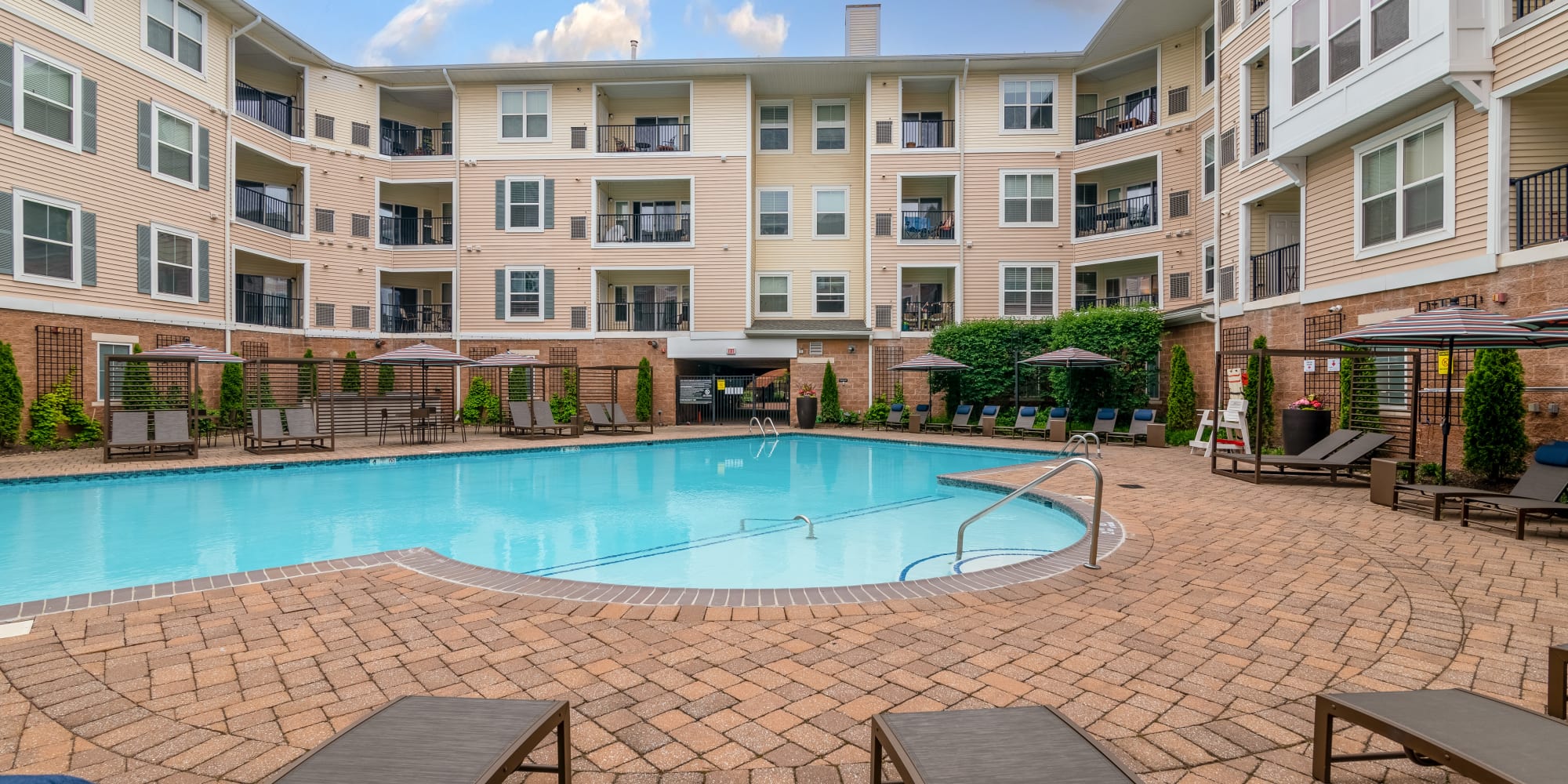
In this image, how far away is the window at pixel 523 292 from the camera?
22.4 m

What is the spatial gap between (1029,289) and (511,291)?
666 inches

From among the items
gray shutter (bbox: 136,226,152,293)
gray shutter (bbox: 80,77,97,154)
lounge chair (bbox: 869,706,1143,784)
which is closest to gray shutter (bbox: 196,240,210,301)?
gray shutter (bbox: 136,226,152,293)

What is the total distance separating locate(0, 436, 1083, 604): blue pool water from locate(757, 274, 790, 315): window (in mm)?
11175

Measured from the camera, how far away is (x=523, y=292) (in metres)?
22.5

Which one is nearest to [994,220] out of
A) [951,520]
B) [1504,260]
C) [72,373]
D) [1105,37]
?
[1105,37]

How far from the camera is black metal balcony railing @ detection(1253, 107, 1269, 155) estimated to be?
14461mm

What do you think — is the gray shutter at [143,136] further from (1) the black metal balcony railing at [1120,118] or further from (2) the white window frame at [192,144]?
(1) the black metal balcony railing at [1120,118]

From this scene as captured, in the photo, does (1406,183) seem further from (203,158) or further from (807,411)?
(203,158)

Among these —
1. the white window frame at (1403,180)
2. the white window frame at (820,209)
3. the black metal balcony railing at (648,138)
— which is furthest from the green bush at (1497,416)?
the black metal balcony railing at (648,138)

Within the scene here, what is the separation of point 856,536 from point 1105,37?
19100 mm

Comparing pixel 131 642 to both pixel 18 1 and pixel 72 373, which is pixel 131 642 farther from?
pixel 18 1

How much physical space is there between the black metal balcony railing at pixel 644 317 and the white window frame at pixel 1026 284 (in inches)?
400

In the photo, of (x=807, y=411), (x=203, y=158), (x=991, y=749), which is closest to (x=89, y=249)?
(x=203, y=158)

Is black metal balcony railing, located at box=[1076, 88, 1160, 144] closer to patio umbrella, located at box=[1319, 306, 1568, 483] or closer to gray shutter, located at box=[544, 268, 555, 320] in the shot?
patio umbrella, located at box=[1319, 306, 1568, 483]
